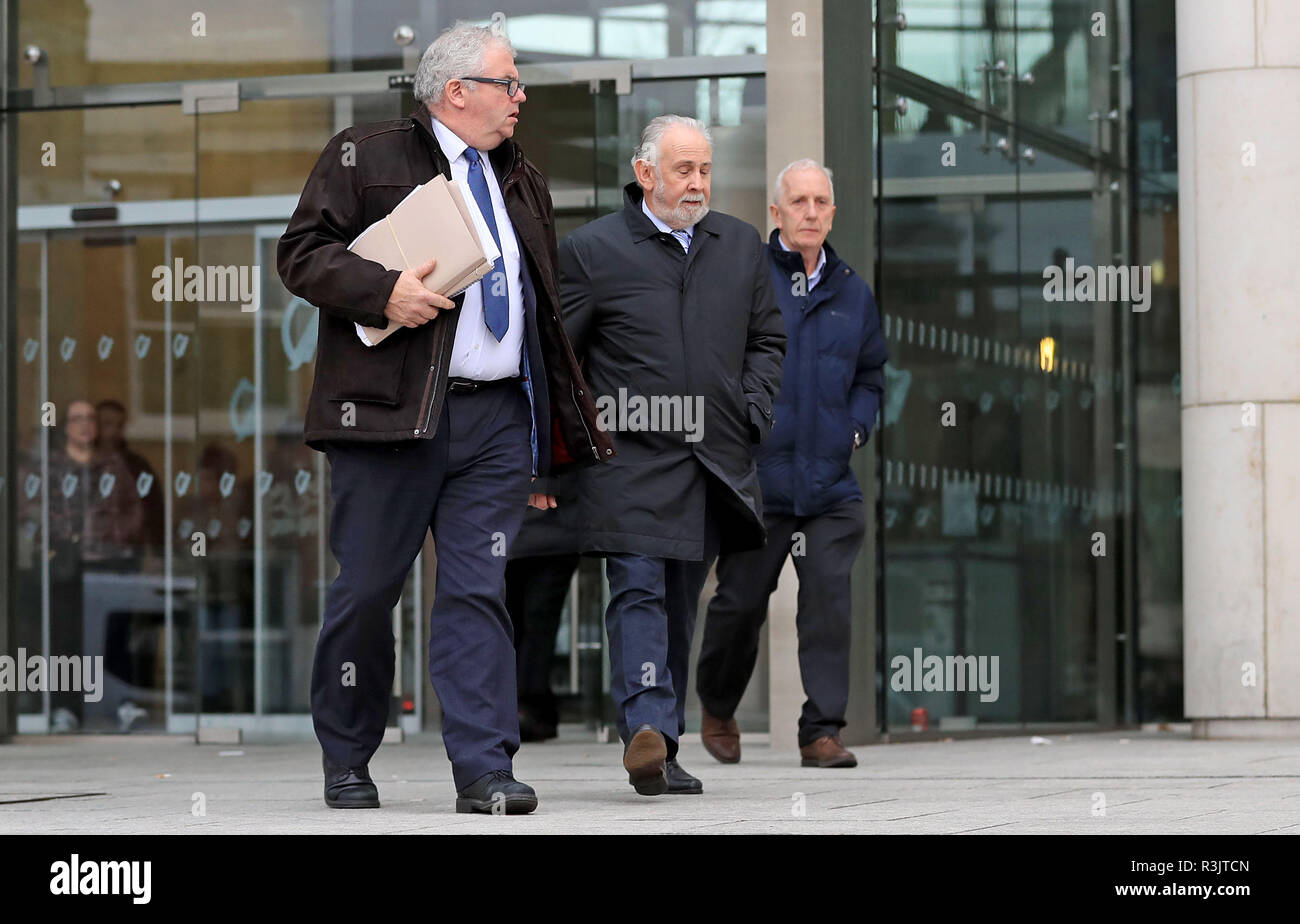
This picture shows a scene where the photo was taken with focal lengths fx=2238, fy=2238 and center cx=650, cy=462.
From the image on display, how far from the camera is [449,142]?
18.4 ft

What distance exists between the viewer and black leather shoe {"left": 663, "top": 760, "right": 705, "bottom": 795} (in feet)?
20.2

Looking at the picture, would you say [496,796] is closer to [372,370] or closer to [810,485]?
[372,370]

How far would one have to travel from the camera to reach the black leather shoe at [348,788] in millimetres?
5559

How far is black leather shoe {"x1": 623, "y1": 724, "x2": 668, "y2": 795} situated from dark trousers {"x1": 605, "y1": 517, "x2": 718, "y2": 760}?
Answer: 0.14m

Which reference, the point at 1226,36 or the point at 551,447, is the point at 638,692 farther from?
the point at 1226,36

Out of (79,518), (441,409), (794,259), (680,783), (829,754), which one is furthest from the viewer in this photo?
(79,518)

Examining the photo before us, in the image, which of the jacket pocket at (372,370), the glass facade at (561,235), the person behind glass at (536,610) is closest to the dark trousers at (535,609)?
the person behind glass at (536,610)

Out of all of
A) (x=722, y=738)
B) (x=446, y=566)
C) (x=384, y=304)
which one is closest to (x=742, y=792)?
(x=446, y=566)

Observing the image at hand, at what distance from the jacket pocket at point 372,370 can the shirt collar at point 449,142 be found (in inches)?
20.0

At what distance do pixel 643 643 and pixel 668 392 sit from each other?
70 centimetres

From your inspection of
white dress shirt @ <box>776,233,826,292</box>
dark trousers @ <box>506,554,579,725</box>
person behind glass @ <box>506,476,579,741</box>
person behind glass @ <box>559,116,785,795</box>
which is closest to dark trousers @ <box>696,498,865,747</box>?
white dress shirt @ <box>776,233,826,292</box>

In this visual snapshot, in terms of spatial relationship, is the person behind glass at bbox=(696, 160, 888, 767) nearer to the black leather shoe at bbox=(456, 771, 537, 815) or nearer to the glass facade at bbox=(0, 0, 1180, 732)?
the glass facade at bbox=(0, 0, 1180, 732)

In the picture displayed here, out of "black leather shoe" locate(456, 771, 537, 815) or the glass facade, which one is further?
the glass facade
